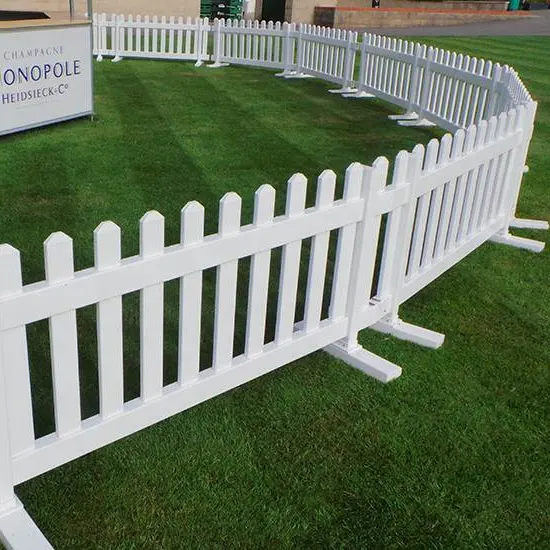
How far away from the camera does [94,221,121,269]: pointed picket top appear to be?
279 cm

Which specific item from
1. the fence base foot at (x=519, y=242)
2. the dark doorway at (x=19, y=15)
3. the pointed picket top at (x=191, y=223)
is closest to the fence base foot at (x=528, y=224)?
the fence base foot at (x=519, y=242)

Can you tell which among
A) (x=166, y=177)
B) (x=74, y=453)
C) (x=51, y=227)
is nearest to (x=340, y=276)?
(x=74, y=453)

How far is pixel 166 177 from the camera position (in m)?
7.68

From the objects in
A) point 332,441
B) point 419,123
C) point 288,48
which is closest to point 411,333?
point 332,441

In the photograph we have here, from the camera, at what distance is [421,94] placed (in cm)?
1138

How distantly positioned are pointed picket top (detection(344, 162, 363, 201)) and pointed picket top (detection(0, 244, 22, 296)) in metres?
1.84

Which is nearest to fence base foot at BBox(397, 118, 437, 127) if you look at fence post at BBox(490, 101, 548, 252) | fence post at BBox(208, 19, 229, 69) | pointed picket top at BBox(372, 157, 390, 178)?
A: fence post at BBox(490, 101, 548, 252)

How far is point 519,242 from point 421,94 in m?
5.65

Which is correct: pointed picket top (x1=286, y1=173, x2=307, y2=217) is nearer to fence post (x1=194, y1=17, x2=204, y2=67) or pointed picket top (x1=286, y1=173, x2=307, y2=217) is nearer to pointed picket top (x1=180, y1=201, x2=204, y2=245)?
pointed picket top (x1=180, y1=201, x2=204, y2=245)

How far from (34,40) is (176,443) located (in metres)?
6.98

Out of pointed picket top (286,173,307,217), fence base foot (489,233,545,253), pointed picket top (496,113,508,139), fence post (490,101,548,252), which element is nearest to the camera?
pointed picket top (286,173,307,217)

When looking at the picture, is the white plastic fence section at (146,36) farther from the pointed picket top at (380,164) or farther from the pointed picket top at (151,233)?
the pointed picket top at (151,233)

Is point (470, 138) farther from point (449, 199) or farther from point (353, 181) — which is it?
point (353, 181)

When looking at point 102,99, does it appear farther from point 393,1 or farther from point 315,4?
point 393,1
